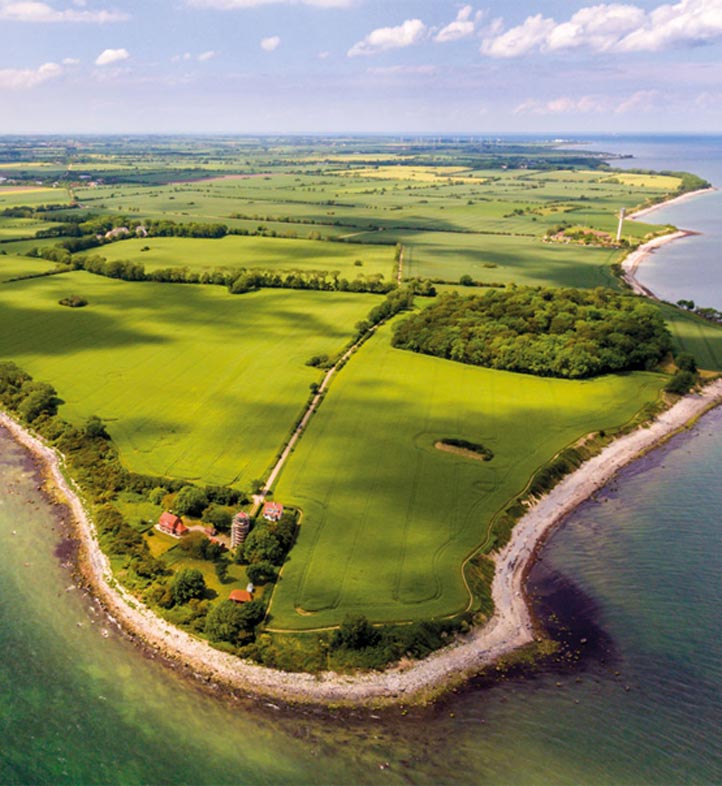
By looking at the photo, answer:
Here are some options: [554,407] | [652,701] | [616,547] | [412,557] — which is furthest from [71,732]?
[554,407]

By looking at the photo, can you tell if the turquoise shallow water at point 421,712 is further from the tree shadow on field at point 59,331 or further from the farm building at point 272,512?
the tree shadow on field at point 59,331

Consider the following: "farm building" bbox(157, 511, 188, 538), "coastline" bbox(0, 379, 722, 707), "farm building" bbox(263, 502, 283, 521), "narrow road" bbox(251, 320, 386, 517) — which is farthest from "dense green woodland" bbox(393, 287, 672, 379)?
"farm building" bbox(157, 511, 188, 538)

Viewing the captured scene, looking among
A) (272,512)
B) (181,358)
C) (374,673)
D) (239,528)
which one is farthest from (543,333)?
(374,673)

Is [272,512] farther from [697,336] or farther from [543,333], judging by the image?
[697,336]

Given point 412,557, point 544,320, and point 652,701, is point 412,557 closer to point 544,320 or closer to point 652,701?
point 652,701

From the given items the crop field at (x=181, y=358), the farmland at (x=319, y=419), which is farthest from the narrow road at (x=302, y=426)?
the crop field at (x=181, y=358)

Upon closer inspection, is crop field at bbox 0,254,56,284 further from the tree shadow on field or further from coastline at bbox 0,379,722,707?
coastline at bbox 0,379,722,707
